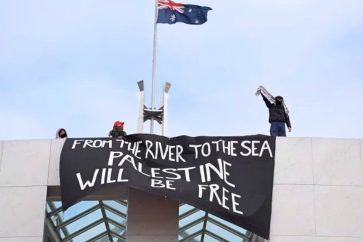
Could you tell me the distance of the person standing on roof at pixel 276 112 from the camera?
64.3 feet

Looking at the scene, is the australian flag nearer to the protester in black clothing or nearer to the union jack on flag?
the union jack on flag

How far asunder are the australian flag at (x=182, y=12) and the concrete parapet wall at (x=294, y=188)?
5928 millimetres

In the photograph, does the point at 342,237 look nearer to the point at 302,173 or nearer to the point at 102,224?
the point at 302,173

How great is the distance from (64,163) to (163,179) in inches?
87.3

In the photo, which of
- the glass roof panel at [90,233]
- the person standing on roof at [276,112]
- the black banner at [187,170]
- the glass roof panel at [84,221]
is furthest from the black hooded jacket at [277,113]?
the glass roof panel at [90,233]

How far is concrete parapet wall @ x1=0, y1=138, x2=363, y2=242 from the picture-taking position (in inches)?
700

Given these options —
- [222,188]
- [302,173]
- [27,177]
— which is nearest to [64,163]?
[27,177]

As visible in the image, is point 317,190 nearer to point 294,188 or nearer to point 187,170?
point 294,188

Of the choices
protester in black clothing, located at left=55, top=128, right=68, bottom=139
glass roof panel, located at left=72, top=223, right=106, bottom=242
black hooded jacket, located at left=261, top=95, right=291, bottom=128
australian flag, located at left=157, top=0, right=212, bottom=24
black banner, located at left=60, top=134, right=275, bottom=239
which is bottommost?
glass roof panel, located at left=72, top=223, right=106, bottom=242

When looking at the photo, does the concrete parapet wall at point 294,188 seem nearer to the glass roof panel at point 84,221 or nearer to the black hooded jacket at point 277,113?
the black hooded jacket at point 277,113

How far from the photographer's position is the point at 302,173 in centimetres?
1827

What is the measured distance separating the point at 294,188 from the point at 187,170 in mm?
2339

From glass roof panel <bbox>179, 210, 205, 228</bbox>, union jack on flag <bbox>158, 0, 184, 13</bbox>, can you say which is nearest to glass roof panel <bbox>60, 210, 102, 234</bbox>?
glass roof panel <bbox>179, 210, 205, 228</bbox>

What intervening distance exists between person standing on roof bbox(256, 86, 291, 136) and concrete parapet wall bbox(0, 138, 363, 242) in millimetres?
998
